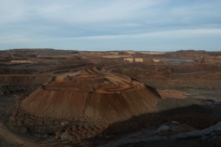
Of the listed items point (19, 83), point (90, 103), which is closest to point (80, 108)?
point (90, 103)

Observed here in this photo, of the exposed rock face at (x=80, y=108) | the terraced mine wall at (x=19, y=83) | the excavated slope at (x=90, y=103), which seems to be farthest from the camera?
the terraced mine wall at (x=19, y=83)

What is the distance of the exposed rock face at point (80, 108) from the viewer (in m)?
27.6

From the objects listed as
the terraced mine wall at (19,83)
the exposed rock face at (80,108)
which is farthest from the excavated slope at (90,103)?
the terraced mine wall at (19,83)

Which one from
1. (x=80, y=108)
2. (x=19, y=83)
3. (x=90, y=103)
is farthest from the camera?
(x=19, y=83)

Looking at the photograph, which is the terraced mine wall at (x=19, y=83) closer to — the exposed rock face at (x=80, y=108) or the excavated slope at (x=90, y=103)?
the exposed rock face at (x=80, y=108)

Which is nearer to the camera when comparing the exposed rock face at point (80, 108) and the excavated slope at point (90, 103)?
the exposed rock face at point (80, 108)

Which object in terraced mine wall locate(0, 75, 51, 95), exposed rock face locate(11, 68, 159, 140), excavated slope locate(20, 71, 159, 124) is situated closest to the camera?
exposed rock face locate(11, 68, 159, 140)

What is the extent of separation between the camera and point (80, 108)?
2992 centimetres

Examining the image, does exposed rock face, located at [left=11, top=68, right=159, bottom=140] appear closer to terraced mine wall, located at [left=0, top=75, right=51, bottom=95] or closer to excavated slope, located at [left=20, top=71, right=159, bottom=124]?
excavated slope, located at [left=20, top=71, right=159, bottom=124]

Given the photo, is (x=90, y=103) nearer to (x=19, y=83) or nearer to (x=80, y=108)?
(x=80, y=108)

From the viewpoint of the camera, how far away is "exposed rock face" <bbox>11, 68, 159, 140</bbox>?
2763 centimetres

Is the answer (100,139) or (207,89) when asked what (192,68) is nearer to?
(207,89)

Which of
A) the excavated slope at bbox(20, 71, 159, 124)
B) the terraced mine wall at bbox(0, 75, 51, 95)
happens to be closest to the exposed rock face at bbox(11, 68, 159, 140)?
the excavated slope at bbox(20, 71, 159, 124)

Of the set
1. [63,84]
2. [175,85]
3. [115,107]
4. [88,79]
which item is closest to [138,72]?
[175,85]
